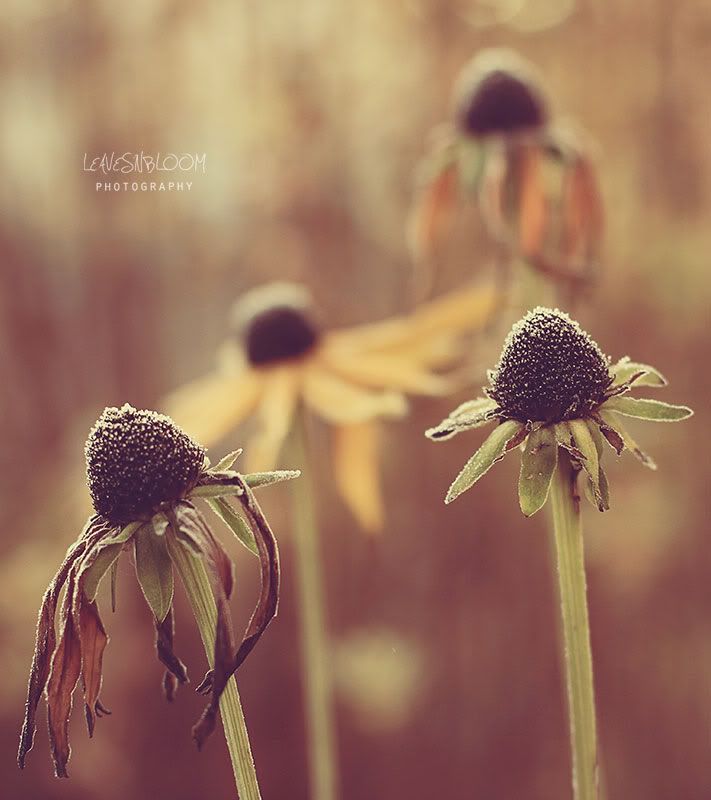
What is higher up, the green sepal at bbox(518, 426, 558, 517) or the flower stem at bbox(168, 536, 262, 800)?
the green sepal at bbox(518, 426, 558, 517)

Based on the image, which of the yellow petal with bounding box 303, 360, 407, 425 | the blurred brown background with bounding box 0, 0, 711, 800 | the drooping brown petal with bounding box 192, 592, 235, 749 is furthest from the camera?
the blurred brown background with bounding box 0, 0, 711, 800

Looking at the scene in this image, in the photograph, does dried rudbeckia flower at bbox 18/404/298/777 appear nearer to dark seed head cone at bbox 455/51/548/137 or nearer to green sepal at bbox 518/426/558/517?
green sepal at bbox 518/426/558/517

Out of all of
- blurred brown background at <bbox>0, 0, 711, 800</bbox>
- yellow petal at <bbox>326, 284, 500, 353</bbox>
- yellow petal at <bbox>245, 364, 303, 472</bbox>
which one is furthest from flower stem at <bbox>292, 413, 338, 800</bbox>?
blurred brown background at <bbox>0, 0, 711, 800</bbox>

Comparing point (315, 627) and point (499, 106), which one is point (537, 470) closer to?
point (315, 627)

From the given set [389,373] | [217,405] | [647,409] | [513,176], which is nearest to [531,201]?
[513,176]

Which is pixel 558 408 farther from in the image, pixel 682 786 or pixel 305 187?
pixel 682 786

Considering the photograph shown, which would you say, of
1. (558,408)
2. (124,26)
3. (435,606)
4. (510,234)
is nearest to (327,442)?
(435,606)
